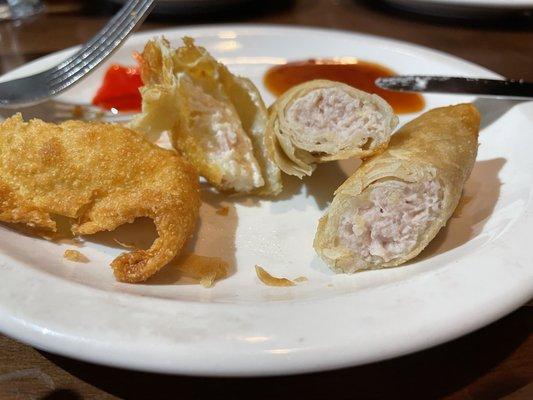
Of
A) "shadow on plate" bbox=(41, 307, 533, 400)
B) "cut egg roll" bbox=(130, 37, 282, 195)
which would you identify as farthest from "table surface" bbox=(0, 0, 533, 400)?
"cut egg roll" bbox=(130, 37, 282, 195)

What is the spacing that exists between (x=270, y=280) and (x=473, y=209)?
78 cm

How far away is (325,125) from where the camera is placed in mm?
1973

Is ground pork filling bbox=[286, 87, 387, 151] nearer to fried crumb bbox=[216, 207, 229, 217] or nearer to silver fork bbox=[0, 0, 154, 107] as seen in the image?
fried crumb bbox=[216, 207, 229, 217]

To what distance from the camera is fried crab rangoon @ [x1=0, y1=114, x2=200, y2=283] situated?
1.74 metres

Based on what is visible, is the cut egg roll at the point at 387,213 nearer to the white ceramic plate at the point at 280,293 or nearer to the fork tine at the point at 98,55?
the white ceramic plate at the point at 280,293

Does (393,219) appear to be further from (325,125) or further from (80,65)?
(80,65)

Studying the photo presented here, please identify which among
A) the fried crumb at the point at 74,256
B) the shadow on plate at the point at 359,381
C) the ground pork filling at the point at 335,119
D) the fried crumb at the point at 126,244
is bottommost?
the shadow on plate at the point at 359,381

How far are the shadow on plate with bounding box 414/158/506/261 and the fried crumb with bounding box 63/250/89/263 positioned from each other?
1.05m

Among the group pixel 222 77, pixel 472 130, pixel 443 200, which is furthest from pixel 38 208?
pixel 472 130

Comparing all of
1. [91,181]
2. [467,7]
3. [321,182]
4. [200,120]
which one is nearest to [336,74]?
[321,182]

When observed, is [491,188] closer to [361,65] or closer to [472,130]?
[472,130]

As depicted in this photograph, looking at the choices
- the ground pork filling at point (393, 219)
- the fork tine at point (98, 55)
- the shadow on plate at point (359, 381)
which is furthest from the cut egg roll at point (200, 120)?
the shadow on plate at point (359, 381)

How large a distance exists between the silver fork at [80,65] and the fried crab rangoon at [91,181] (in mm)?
578

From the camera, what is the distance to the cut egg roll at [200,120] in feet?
6.96
